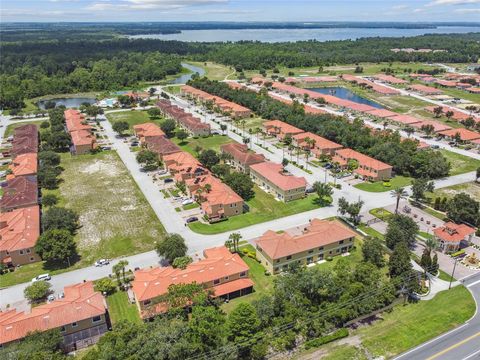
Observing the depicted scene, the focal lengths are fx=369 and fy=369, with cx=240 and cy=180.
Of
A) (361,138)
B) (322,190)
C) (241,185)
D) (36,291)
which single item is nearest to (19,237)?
(36,291)

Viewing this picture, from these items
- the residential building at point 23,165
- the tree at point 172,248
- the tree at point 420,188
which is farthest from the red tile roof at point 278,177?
the residential building at point 23,165

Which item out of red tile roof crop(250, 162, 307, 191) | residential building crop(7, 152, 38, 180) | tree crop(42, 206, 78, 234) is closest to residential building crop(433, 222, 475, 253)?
red tile roof crop(250, 162, 307, 191)

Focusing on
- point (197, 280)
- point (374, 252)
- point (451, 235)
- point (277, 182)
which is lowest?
point (374, 252)

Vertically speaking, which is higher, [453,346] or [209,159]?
[209,159]

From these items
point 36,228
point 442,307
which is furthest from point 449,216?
point 36,228

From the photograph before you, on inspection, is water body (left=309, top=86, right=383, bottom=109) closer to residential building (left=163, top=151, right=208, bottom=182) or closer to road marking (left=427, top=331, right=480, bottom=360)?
residential building (left=163, top=151, right=208, bottom=182)

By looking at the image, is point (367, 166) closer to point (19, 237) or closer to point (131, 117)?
point (19, 237)
